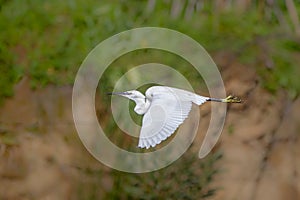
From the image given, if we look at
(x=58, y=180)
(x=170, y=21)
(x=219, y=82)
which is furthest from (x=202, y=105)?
(x=58, y=180)

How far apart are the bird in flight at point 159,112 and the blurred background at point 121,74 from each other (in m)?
0.29

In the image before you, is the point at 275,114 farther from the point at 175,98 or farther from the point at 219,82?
the point at 175,98

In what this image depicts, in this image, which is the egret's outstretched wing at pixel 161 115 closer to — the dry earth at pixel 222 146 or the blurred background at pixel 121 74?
the blurred background at pixel 121 74

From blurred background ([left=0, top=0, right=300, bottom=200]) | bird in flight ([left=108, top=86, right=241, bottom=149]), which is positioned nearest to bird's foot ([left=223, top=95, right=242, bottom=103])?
blurred background ([left=0, top=0, right=300, bottom=200])

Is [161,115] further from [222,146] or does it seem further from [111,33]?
[111,33]

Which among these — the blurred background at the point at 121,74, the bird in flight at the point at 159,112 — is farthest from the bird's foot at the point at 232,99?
the bird in flight at the point at 159,112

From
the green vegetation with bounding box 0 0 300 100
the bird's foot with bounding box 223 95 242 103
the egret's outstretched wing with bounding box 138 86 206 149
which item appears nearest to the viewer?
the egret's outstretched wing with bounding box 138 86 206 149

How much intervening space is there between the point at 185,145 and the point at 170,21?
461 millimetres

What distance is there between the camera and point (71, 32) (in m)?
2.62

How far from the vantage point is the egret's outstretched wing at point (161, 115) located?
6.39 feet

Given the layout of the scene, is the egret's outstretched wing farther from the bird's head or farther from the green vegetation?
the green vegetation

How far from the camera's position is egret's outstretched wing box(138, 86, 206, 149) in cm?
195

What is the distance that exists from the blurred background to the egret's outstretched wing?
298mm

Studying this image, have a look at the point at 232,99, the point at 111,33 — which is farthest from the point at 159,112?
the point at 111,33
